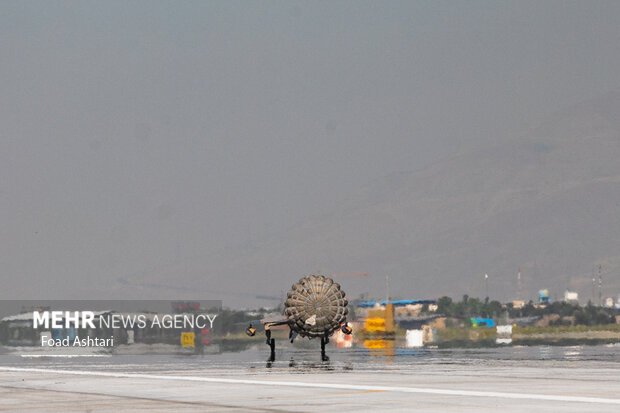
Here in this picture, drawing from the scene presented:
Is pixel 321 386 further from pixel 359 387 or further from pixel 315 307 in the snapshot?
pixel 315 307

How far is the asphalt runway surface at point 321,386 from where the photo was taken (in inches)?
1264

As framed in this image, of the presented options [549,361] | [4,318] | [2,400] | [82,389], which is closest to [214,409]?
[2,400]

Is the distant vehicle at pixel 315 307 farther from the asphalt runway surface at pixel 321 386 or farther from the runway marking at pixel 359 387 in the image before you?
the runway marking at pixel 359 387

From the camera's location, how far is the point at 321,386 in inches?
1575

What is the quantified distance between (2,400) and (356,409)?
35.8 ft

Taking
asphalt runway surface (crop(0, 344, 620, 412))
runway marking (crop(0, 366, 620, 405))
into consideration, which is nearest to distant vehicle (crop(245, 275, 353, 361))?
asphalt runway surface (crop(0, 344, 620, 412))

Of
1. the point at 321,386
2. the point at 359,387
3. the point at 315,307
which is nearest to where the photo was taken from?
the point at 359,387

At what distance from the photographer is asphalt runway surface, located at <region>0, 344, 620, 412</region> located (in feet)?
105

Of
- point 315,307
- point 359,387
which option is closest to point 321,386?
point 359,387

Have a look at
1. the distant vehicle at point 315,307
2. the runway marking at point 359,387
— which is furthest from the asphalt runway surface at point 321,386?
the distant vehicle at point 315,307

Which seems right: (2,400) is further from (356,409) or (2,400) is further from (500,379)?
(500,379)

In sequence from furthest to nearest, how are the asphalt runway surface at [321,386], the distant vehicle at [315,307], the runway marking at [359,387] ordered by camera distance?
the distant vehicle at [315,307] < the runway marking at [359,387] < the asphalt runway surface at [321,386]

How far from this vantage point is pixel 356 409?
30.9m

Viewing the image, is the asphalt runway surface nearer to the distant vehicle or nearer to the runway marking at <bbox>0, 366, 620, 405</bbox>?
the runway marking at <bbox>0, 366, 620, 405</bbox>
